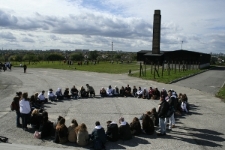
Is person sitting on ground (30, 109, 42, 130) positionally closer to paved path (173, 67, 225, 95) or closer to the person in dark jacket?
the person in dark jacket

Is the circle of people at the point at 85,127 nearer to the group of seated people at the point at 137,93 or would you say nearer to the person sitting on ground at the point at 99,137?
the person sitting on ground at the point at 99,137

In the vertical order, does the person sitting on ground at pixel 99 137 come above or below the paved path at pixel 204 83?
below

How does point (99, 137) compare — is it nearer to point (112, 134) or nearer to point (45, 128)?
point (112, 134)

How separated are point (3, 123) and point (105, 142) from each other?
5780mm

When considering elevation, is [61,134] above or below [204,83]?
below

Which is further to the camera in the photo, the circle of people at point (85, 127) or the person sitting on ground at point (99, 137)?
the circle of people at point (85, 127)

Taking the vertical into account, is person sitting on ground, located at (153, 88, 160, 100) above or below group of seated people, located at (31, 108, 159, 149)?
above

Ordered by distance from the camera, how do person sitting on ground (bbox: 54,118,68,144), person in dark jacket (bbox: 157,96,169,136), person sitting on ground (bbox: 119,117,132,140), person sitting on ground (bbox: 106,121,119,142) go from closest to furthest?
person sitting on ground (bbox: 54,118,68,144) → person sitting on ground (bbox: 106,121,119,142) → person sitting on ground (bbox: 119,117,132,140) → person in dark jacket (bbox: 157,96,169,136)

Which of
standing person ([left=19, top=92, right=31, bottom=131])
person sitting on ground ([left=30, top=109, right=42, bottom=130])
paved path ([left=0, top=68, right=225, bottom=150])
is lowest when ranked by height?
paved path ([left=0, top=68, right=225, bottom=150])

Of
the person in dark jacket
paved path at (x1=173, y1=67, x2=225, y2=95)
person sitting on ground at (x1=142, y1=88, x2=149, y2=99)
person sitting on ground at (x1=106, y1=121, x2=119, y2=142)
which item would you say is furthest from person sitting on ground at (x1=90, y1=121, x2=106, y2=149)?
paved path at (x1=173, y1=67, x2=225, y2=95)

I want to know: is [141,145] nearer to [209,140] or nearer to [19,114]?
[209,140]

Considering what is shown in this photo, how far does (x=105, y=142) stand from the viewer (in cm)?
996

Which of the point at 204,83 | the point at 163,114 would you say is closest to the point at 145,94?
the point at 163,114

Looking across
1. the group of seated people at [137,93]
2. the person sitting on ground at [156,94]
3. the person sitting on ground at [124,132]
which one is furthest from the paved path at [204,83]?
the person sitting on ground at [124,132]
